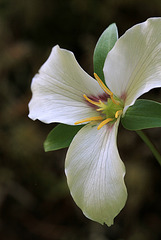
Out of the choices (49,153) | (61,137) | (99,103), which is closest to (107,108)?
(99,103)

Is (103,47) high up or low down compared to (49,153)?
up

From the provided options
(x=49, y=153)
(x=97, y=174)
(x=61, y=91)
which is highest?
(x=61, y=91)

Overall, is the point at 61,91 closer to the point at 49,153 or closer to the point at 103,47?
the point at 103,47

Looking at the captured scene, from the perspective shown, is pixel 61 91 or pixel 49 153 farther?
pixel 49 153

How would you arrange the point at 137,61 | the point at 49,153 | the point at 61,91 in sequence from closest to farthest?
1. the point at 137,61
2. the point at 61,91
3. the point at 49,153

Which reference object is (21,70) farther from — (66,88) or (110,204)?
(110,204)

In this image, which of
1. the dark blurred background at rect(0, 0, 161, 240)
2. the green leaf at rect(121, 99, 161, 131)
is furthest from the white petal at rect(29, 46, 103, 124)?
the dark blurred background at rect(0, 0, 161, 240)

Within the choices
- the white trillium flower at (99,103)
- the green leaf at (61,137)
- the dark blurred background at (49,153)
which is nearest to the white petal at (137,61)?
the white trillium flower at (99,103)
